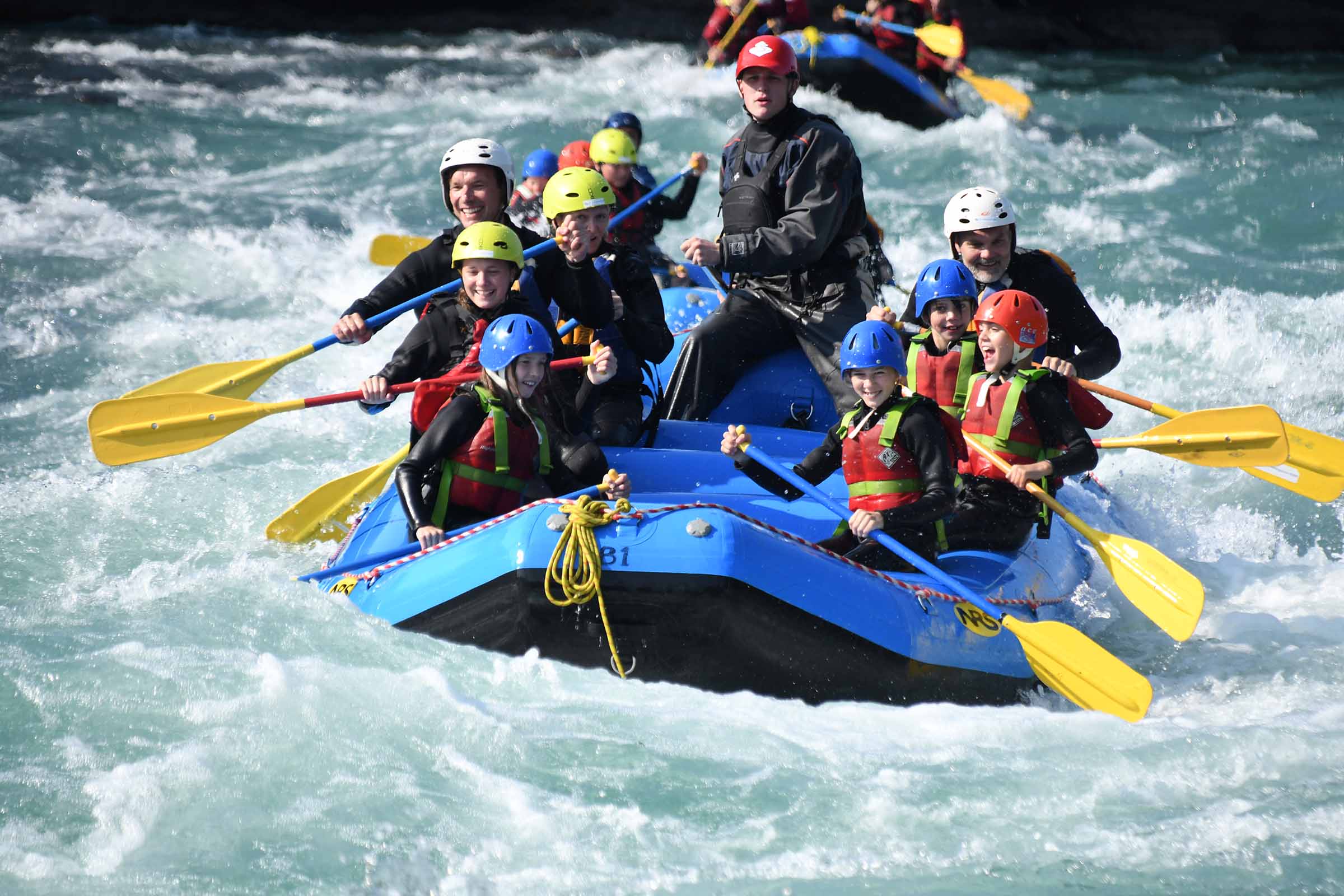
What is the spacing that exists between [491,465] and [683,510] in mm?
711

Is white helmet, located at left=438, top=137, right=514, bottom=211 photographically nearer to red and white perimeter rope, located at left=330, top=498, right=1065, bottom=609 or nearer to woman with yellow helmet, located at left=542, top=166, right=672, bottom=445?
woman with yellow helmet, located at left=542, top=166, right=672, bottom=445

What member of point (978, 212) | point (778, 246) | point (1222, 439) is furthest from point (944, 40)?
point (1222, 439)

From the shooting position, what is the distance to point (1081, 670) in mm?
4590

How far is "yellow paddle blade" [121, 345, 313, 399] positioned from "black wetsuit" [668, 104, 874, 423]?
1628mm

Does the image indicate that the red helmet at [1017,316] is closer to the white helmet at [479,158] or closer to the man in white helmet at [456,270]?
the man in white helmet at [456,270]

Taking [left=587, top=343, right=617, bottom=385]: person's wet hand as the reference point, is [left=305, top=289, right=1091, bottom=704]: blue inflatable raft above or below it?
below

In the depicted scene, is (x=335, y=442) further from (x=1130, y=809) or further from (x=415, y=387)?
(x=1130, y=809)

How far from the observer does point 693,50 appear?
18.5 m

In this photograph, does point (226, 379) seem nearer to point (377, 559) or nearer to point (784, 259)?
point (377, 559)

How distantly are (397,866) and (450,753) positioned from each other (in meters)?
0.51

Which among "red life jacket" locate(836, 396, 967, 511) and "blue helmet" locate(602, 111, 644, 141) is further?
"blue helmet" locate(602, 111, 644, 141)

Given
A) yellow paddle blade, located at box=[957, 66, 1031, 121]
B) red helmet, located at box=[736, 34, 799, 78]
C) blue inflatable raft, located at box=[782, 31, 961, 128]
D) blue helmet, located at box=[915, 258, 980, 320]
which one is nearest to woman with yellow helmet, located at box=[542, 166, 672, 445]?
red helmet, located at box=[736, 34, 799, 78]

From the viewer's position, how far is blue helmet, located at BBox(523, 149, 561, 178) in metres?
8.18

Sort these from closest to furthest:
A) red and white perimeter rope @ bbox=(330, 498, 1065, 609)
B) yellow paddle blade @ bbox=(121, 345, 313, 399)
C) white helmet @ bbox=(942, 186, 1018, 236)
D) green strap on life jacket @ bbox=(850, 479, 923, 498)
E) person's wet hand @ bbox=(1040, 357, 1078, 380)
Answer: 1. red and white perimeter rope @ bbox=(330, 498, 1065, 609)
2. green strap on life jacket @ bbox=(850, 479, 923, 498)
3. person's wet hand @ bbox=(1040, 357, 1078, 380)
4. white helmet @ bbox=(942, 186, 1018, 236)
5. yellow paddle blade @ bbox=(121, 345, 313, 399)
